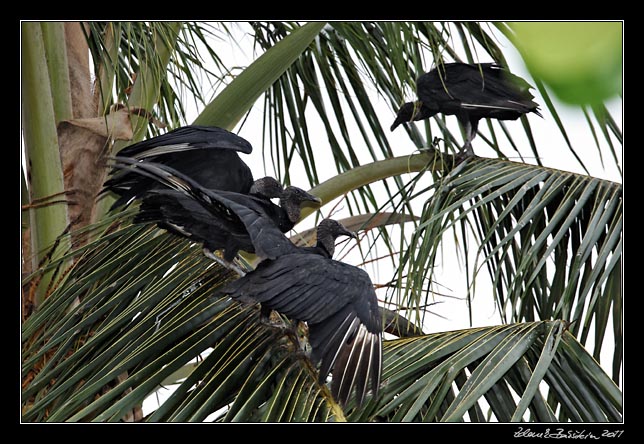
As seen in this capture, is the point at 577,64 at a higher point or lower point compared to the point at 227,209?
lower

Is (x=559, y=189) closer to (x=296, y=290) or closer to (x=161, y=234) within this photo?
(x=296, y=290)

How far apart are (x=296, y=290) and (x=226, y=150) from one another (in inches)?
31.0

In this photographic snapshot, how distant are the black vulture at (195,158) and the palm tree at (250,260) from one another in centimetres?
14

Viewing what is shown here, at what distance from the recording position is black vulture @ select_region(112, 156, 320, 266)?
196 centimetres

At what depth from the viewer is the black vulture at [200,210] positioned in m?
1.96

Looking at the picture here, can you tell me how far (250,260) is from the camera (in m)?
2.89

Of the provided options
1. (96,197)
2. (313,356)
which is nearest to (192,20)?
(96,197)

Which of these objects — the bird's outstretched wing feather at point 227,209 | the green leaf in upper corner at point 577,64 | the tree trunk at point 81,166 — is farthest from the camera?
the tree trunk at point 81,166

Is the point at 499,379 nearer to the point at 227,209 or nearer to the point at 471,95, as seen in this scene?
the point at 227,209

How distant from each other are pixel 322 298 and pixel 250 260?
1166 millimetres

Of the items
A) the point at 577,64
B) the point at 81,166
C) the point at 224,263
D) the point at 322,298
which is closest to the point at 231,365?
the point at 322,298

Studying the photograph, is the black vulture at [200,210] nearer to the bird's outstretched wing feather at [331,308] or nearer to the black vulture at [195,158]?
the black vulture at [195,158]

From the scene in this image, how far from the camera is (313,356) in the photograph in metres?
1.71

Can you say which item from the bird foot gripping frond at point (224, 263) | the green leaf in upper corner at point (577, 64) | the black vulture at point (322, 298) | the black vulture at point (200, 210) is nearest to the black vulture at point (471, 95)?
the black vulture at point (200, 210)
